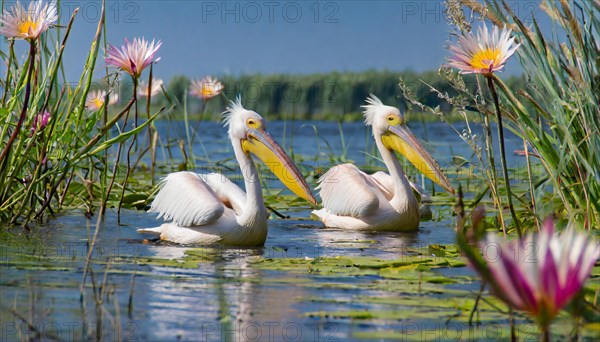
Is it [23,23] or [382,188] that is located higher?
[23,23]

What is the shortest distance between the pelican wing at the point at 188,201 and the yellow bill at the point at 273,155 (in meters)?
0.39

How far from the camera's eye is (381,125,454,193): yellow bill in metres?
7.18

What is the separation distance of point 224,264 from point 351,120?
25.4m

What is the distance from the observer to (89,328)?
3.29 meters

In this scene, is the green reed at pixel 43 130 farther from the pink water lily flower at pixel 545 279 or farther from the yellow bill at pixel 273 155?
the pink water lily flower at pixel 545 279

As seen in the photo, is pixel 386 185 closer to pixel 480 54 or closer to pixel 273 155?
pixel 273 155

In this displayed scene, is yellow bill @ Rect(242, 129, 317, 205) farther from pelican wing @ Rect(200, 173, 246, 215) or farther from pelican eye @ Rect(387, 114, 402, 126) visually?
pelican eye @ Rect(387, 114, 402, 126)

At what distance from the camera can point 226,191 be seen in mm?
6156

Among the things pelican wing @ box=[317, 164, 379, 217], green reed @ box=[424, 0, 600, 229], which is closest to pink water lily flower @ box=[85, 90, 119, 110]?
pelican wing @ box=[317, 164, 379, 217]

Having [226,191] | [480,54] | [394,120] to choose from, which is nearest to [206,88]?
[394,120]

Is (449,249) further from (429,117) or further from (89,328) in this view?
(429,117)

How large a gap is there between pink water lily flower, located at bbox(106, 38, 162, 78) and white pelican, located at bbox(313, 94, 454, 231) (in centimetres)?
206

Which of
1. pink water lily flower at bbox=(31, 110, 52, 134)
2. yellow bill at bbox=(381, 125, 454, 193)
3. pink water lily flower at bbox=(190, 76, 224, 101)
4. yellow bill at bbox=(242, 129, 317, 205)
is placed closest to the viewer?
pink water lily flower at bbox=(31, 110, 52, 134)

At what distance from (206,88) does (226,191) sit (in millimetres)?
2638
